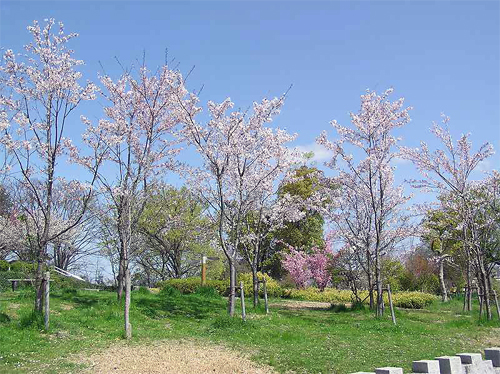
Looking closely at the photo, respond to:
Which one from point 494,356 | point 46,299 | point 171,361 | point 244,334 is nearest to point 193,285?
point 244,334

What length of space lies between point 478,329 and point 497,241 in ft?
31.2

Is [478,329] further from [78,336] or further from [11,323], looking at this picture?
[11,323]

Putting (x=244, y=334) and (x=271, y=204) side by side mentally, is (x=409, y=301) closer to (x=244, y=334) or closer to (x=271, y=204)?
(x=271, y=204)

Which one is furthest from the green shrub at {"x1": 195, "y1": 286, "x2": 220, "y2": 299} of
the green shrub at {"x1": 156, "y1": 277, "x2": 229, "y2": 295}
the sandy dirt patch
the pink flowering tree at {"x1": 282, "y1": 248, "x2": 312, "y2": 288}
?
the sandy dirt patch

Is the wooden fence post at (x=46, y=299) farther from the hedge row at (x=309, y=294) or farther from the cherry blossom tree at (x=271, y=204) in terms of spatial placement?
the hedge row at (x=309, y=294)

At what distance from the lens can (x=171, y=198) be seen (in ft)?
99.1

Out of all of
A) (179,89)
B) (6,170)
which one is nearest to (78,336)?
(6,170)

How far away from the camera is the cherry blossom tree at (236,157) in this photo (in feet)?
47.8

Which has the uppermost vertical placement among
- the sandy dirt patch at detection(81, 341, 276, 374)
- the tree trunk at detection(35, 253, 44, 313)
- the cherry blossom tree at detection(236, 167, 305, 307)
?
the cherry blossom tree at detection(236, 167, 305, 307)

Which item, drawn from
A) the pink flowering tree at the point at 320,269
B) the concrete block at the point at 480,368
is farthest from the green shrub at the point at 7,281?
the concrete block at the point at 480,368

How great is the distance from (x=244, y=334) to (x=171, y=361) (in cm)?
271

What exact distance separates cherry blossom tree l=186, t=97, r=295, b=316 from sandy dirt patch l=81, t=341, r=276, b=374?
4183 millimetres

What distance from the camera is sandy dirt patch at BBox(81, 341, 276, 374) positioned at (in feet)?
25.7

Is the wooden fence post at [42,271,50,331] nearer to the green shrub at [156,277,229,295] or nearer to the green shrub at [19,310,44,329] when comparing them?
the green shrub at [19,310,44,329]
